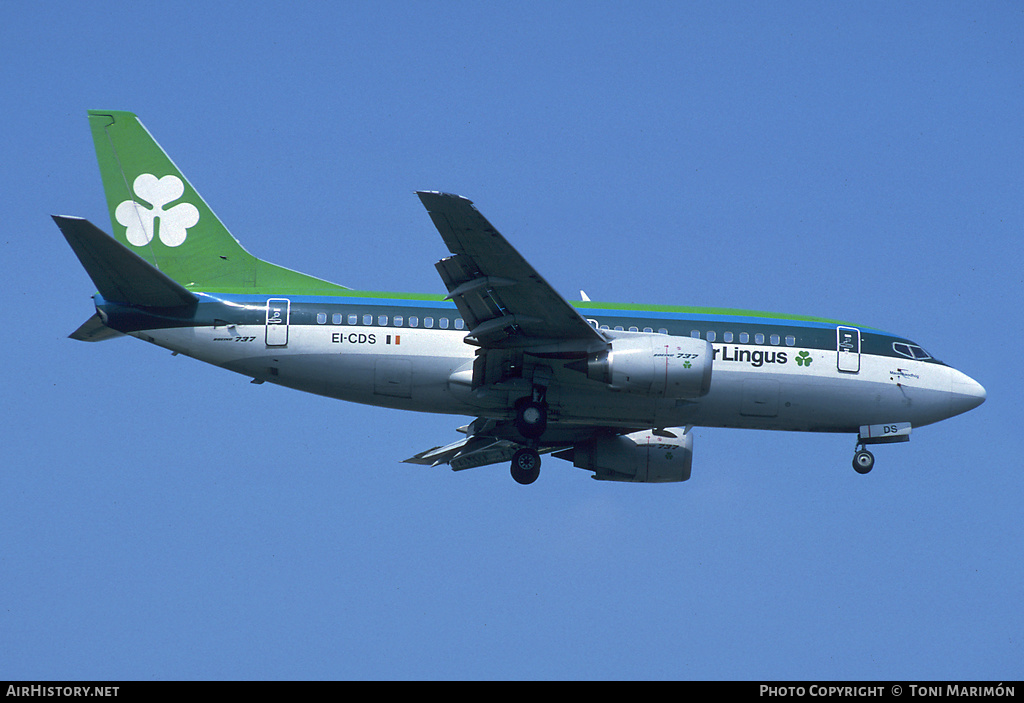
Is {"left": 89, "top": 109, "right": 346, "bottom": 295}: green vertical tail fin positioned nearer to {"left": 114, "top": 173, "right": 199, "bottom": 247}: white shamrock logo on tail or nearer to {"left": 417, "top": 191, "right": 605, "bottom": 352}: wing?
{"left": 114, "top": 173, "right": 199, "bottom": 247}: white shamrock logo on tail

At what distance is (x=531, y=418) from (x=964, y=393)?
38.2ft

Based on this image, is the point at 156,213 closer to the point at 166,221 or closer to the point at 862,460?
A: the point at 166,221

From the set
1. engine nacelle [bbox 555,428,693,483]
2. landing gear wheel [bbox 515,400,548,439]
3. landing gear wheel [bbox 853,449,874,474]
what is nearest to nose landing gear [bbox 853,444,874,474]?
landing gear wheel [bbox 853,449,874,474]

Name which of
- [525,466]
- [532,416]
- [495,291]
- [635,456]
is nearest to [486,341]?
[495,291]

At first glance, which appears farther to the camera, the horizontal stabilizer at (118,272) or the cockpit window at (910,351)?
the cockpit window at (910,351)

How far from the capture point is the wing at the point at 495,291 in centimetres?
2548

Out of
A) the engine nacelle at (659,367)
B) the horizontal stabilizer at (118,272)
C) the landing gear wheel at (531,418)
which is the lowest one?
the landing gear wheel at (531,418)

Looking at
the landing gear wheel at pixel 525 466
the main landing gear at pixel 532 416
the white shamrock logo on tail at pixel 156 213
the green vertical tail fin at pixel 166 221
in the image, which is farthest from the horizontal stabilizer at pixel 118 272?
the landing gear wheel at pixel 525 466

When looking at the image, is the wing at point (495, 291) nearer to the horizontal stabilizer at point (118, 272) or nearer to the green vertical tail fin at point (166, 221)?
the green vertical tail fin at point (166, 221)

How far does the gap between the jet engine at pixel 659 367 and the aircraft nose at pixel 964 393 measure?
25.6 feet

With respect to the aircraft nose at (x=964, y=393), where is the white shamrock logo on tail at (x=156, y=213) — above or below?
above

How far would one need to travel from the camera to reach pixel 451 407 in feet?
96.8

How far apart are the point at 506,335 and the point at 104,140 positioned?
12.5 metres

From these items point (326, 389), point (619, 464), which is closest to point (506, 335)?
point (326, 389)
